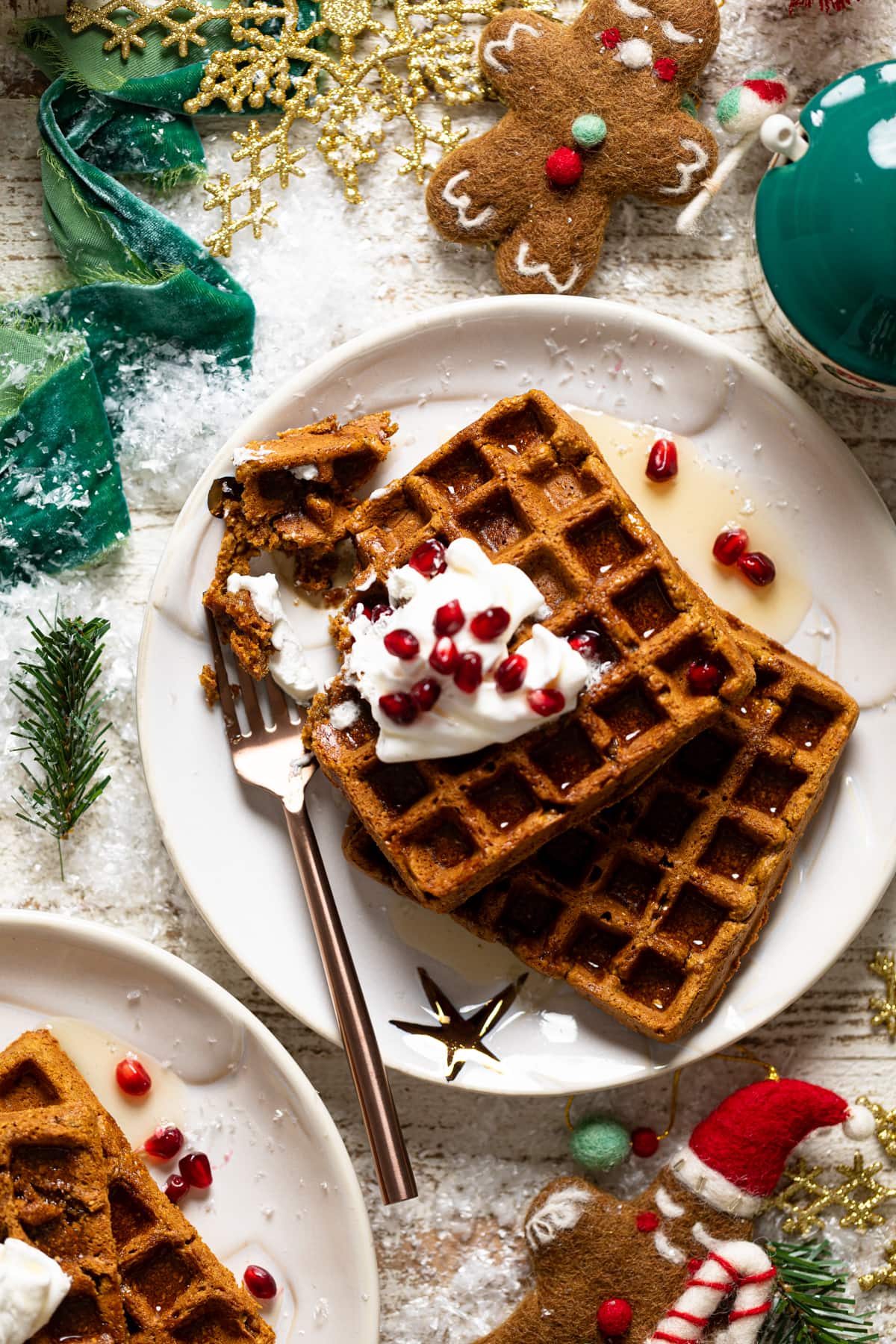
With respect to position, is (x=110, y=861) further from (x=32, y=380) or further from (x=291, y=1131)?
(x=32, y=380)

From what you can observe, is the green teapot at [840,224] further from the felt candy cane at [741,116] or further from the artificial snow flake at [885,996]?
the artificial snow flake at [885,996]

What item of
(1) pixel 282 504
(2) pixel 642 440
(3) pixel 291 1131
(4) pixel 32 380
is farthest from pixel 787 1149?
(4) pixel 32 380

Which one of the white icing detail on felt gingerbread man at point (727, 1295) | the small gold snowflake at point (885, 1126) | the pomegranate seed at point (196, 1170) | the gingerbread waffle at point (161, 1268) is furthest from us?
the small gold snowflake at point (885, 1126)

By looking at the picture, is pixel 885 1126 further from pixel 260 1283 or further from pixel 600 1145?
pixel 260 1283

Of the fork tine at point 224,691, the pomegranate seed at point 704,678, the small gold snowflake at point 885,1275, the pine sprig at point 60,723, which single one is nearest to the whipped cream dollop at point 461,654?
the pomegranate seed at point 704,678

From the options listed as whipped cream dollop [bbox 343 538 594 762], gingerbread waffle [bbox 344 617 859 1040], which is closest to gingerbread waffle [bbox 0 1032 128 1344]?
gingerbread waffle [bbox 344 617 859 1040]
